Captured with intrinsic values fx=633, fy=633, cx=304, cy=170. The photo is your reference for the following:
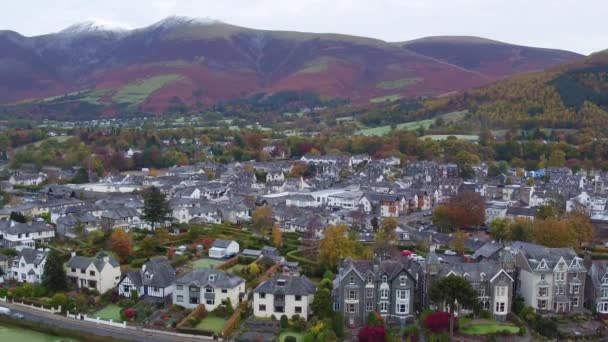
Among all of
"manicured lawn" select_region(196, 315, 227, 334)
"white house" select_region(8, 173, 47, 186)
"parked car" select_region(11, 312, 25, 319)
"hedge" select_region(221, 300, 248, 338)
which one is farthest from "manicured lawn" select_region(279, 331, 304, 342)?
"white house" select_region(8, 173, 47, 186)

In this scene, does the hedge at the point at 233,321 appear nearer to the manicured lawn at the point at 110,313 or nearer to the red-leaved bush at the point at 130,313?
the red-leaved bush at the point at 130,313

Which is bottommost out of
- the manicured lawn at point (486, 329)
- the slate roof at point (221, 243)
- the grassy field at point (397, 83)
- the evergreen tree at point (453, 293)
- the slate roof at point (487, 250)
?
the manicured lawn at point (486, 329)

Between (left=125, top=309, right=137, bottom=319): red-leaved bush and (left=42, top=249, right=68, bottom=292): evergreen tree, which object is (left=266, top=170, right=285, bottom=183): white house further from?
(left=125, top=309, right=137, bottom=319): red-leaved bush

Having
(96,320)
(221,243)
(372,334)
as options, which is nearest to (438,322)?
(372,334)

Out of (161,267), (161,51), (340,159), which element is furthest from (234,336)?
(161,51)

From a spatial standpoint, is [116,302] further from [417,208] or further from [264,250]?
[417,208]

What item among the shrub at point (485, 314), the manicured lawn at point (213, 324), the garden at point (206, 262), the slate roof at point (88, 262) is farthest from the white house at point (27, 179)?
the shrub at point (485, 314)
